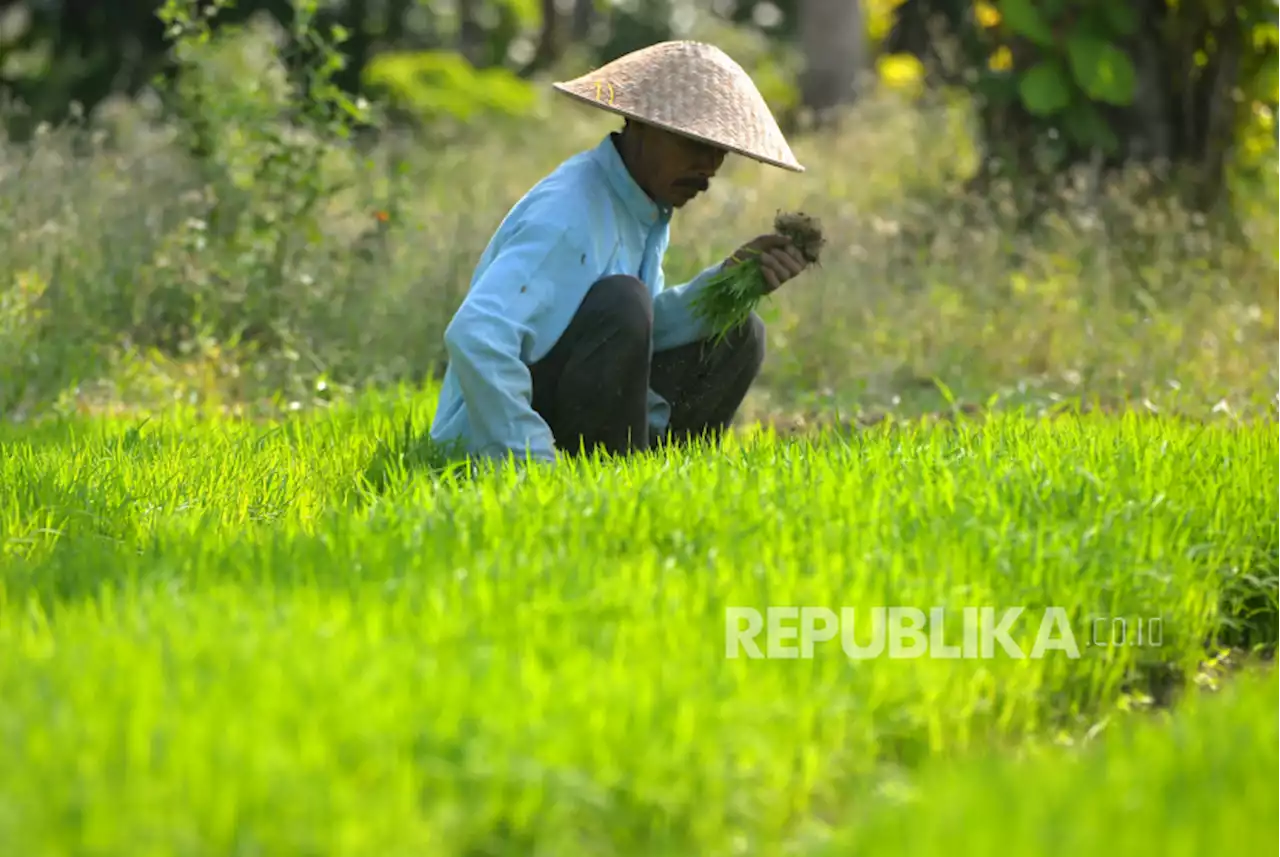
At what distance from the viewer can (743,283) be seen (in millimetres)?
4770

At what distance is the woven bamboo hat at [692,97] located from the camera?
4.51 m

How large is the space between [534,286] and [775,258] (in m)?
0.72

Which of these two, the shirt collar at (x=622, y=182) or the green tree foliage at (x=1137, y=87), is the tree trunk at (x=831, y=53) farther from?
the shirt collar at (x=622, y=182)

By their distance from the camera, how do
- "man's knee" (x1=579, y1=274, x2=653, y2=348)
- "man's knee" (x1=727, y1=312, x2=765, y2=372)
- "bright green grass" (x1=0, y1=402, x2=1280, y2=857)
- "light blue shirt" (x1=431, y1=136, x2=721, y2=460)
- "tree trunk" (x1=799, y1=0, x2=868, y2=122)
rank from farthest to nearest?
"tree trunk" (x1=799, y1=0, x2=868, y2=122) < "man's knee" (x1=727, y1=312, x2=765, y2=372) < "man's knee" (x1=579, y1=274, x2=653, y2=348) < "light blue shirt" (x1=431, y1=136, x2=721, y2=460) < "bright green grass" (x1=0, y1=402, x2=1280, y2=857)

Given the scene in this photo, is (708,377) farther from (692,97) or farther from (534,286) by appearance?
(692,97)

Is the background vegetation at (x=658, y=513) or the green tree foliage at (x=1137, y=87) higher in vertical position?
the green tree foliage at (x=1137, y=87)

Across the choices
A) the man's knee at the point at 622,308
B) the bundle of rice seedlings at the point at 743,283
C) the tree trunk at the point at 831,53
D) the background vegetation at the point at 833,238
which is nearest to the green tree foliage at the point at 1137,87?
the background vegetation at the point at 833,238

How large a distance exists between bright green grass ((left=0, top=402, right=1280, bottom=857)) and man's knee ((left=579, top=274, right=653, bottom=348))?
398 mm

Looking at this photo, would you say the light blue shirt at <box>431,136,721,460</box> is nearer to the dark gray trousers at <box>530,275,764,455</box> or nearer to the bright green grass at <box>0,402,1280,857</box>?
the dark gray trousers at <box>530,275,764,455</box>

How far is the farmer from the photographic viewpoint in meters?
4.46

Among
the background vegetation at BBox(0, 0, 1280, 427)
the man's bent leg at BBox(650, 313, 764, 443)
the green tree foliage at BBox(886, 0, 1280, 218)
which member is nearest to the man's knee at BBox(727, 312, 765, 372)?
the man's bent leg at BBox(650, 313, 764, 443)

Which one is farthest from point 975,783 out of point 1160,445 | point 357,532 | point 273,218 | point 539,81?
point 539,81

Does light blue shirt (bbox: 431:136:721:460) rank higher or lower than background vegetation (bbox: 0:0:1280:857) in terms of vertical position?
higher

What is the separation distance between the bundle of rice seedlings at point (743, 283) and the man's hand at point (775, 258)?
0.02 meters
